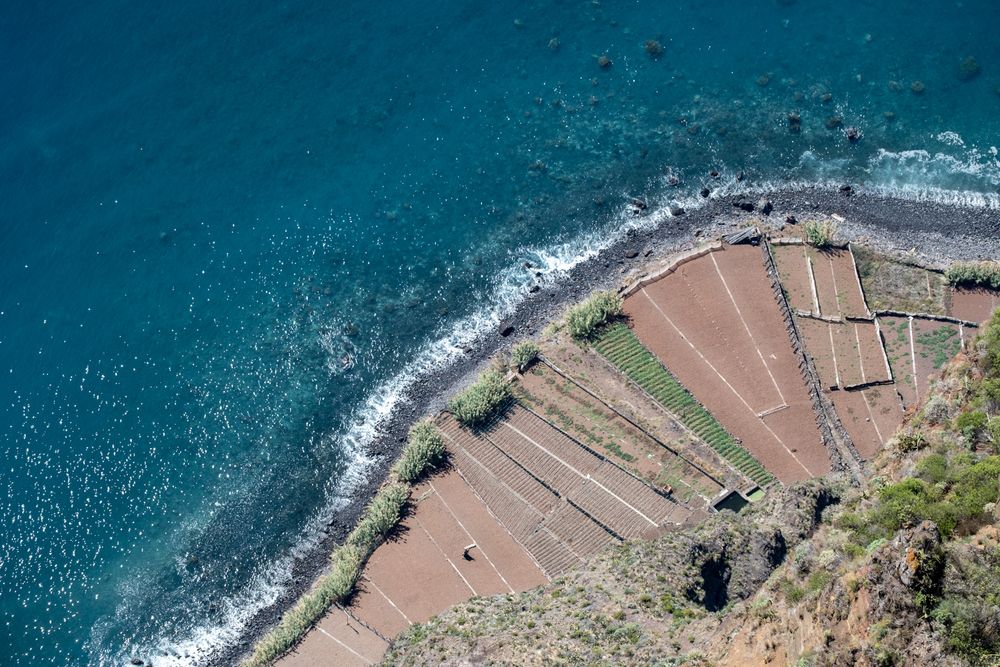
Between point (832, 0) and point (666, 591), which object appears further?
point (832, 0)

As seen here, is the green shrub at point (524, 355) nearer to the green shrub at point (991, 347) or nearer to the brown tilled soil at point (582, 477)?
the brown tilled soil at point (582, 477)

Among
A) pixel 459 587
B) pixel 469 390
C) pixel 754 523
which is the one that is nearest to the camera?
pixel 754 523

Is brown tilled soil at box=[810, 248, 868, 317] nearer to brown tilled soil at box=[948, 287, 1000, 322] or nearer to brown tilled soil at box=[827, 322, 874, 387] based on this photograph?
brown tilled soil at box=[827, 322, 874, 387]

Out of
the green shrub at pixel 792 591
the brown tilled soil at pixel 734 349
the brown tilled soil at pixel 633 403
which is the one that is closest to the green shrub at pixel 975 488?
the green shrub at pixel 792 591

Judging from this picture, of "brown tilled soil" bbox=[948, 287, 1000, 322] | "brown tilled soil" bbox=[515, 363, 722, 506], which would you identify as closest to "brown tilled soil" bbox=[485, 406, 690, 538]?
"brown tilled soil" bbox=[515, 363, 722, 506]

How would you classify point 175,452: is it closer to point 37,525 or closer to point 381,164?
point 37,525

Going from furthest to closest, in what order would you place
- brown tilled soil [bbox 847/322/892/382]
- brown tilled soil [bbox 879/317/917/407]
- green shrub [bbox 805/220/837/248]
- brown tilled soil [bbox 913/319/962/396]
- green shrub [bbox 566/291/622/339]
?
green shrub [bbox 805/220/837/248]
green shrub [bbox 566/291/622/339]
brown tilled soil [bbox 913/319/962/396]
brown tilled soil [bbox 847/322/892/382]
brown tilled soil [bbox 879/317/917/407]

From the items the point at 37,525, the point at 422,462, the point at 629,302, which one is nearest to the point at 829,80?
the point at 629,302
